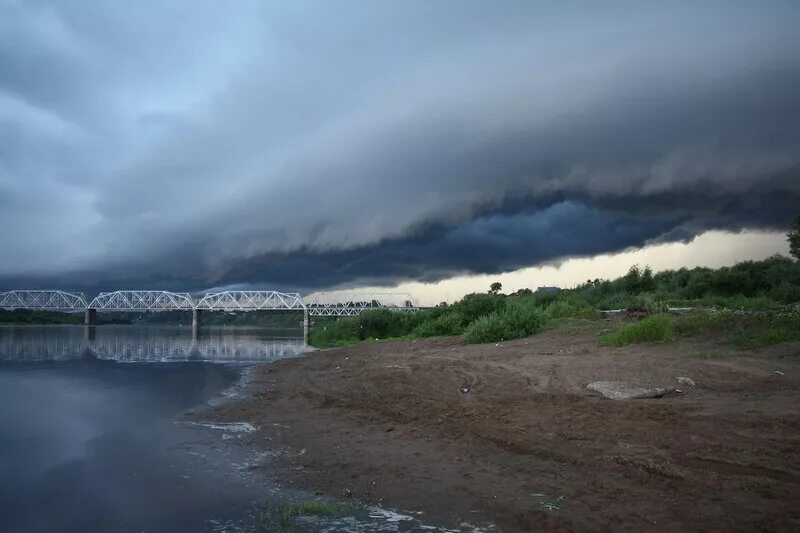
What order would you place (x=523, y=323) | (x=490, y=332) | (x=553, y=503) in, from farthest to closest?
1. (x=490, y=332)
2. (x=523, y=323)
3. (x=553, y=503)

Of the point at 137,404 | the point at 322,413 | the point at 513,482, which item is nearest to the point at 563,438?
the point at 513,482

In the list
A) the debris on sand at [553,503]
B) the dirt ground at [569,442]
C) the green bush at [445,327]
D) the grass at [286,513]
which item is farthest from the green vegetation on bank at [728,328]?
the green bush at [445,327]

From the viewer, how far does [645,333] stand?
18438mm

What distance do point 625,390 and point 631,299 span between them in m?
28.0

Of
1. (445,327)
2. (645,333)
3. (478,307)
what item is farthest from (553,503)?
(478,307)

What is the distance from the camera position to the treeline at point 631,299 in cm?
2750

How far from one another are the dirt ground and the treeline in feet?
32.9

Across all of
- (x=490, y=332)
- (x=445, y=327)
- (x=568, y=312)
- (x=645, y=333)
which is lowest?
(x=445, y=327)

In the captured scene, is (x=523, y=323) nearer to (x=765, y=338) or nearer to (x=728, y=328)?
(x=728, y=328)

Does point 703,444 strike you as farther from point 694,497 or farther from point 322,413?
point 322,413

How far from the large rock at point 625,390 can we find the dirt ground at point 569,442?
34 cm

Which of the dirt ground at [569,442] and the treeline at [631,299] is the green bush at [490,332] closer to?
the treeline at [631,299]

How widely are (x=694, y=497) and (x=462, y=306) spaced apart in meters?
35.1

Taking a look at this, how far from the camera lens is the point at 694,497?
22.9 feet
